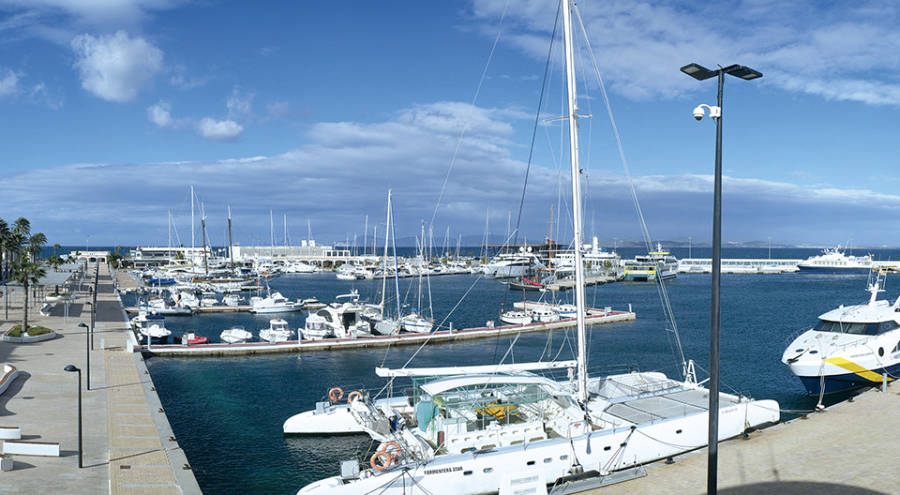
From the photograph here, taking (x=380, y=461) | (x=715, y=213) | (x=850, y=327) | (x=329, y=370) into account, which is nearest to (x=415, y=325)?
(x=329, y=370)

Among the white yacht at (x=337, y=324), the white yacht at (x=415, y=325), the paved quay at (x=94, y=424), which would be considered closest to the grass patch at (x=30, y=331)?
the paved quay at (x=94, y=424)

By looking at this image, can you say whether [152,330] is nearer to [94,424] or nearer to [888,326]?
[94,424]

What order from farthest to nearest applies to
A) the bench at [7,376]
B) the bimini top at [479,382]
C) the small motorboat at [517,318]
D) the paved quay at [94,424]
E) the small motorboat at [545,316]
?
the small motorboat at [545,316], the small motorboat at [517,318], the bench at [7,376], the bimini top at [479,382], the paved quay at [94,424]

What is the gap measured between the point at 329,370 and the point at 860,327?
3268 cm

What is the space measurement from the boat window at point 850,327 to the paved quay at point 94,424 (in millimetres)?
33057

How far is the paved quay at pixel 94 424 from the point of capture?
17.9 metres

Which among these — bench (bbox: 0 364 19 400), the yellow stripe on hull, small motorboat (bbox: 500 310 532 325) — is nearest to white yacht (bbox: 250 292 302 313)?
small motorboat (bbox: 500 310 532 325)

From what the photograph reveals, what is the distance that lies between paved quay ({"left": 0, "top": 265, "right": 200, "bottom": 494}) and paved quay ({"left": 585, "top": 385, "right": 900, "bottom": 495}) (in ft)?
46.9

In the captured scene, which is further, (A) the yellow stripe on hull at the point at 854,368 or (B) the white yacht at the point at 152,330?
(B) the white yacht at the point at 152,330

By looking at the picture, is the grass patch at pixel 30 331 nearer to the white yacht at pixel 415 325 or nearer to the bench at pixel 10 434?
the bench at pixel 10 434

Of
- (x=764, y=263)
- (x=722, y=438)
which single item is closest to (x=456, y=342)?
(x=722, y=438)

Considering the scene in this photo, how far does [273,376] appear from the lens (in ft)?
132

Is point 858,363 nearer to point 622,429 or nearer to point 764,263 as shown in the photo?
point 622,429

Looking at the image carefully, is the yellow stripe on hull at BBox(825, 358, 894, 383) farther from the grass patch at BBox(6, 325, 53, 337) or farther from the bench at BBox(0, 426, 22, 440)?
the grass patch at BBox(6, 325, 53, 337)
